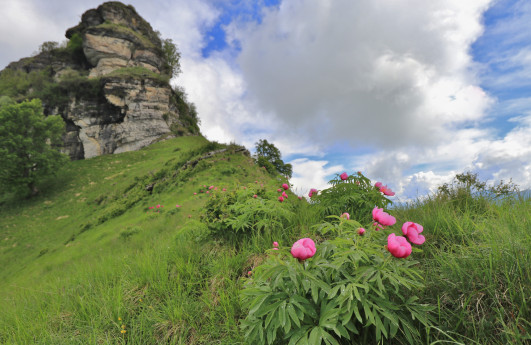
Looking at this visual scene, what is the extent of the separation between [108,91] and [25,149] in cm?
1352

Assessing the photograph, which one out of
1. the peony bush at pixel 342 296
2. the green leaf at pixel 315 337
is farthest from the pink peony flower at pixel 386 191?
the green leaf at pixel 315 337

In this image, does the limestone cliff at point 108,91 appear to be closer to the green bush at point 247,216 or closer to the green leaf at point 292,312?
the green bush at point 247,216

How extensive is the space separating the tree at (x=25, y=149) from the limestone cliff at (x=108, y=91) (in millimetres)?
8086

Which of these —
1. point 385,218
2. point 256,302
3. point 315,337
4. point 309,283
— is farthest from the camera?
point 385,218

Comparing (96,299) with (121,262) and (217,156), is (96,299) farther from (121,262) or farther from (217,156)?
(217,156)

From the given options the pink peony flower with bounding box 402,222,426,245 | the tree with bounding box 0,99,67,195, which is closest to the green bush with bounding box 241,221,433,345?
the pink peony flower with bounding box 402,222,426,245

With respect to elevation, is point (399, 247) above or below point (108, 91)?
below

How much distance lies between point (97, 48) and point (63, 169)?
2354cm

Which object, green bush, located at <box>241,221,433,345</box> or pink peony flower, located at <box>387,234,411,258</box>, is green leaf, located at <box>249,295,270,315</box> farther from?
pink peony flower, located at <box>387,234,411,258</box>

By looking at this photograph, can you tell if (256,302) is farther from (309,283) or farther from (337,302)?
(337,302)

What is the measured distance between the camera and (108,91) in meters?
31.9

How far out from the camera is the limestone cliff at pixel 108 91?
104 ft

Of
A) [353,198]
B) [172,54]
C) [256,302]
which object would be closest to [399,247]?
[256,302]

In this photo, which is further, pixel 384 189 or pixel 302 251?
pixel 384 189
